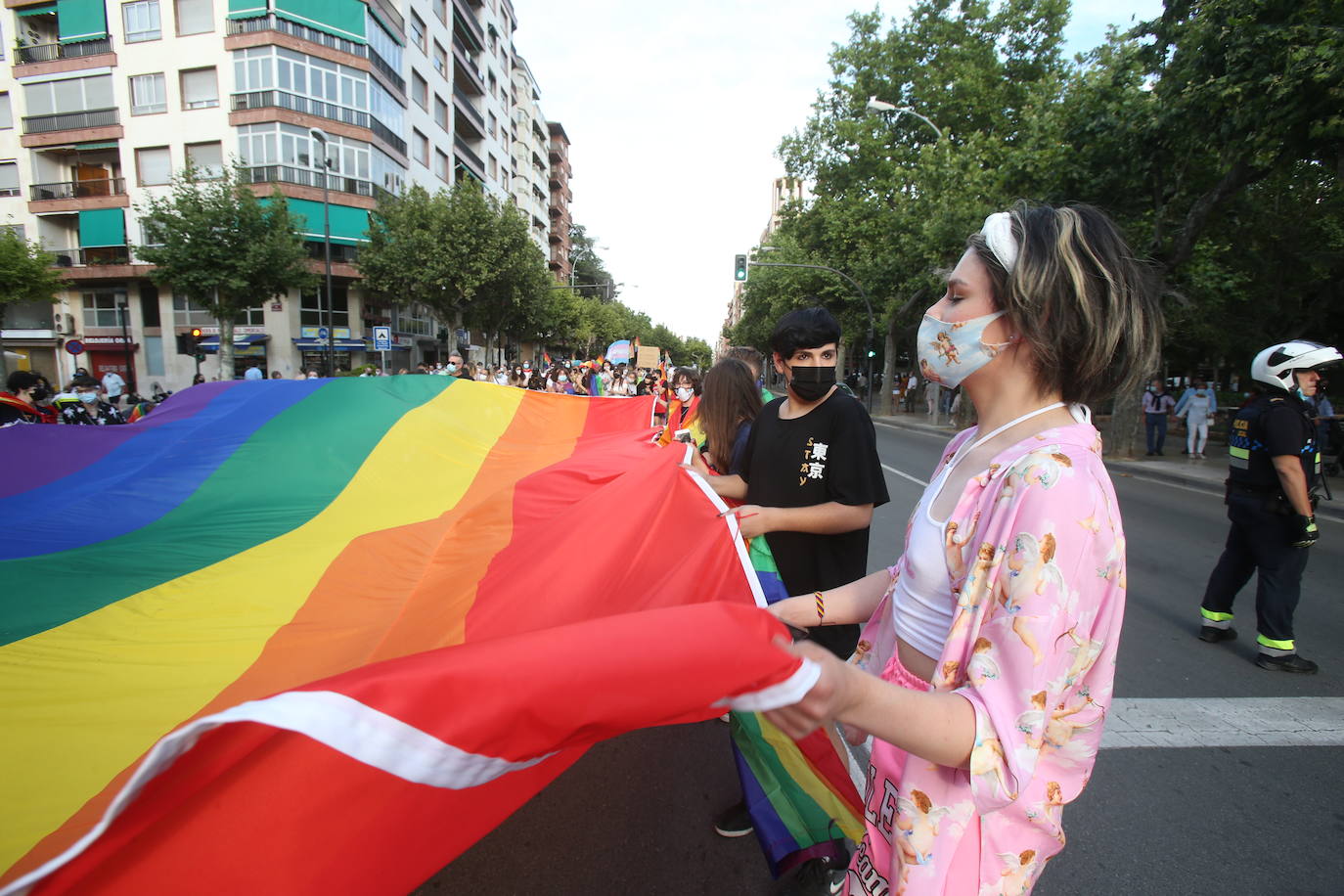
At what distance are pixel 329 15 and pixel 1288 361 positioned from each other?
129 ft

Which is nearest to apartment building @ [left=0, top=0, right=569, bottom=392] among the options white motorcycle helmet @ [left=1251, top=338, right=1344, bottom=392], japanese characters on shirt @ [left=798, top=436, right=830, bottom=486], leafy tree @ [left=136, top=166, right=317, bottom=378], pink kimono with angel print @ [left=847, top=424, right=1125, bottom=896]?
leafy tree @ [left=136, top=166, right=317, bottom=378]

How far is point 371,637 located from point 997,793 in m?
1.86

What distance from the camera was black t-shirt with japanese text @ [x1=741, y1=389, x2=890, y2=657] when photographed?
2572 millimetres

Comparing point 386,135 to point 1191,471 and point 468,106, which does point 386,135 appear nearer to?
point 468,106

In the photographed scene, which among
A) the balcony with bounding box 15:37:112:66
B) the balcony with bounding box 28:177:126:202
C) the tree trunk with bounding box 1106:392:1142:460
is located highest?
the balcony with bounding box 15:37:112:66

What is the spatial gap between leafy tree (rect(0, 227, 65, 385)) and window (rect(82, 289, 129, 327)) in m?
8.68

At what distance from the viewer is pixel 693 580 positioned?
7.02ft

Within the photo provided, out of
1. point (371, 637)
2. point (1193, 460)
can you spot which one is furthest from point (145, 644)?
point (1193, 460)

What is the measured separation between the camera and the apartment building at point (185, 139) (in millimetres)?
31547

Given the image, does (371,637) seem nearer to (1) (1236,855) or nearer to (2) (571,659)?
(2) (571,659)

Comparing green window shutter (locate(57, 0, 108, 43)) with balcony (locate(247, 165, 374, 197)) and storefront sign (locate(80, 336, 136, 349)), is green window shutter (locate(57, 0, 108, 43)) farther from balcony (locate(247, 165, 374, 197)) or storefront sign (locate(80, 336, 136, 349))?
storefront sign (locate(80, 336, 136, 349))

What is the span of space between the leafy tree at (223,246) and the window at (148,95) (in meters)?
11.5

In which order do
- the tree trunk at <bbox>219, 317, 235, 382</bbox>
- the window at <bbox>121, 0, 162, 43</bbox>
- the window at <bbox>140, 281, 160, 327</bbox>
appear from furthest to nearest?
the window at <bbox>140, 281, 160, 327</bbox> → the window at <bbox>121, 0, 162, 43</bbox> → the tree trunk at <bbox>219, 317, 235, 382</bbox>

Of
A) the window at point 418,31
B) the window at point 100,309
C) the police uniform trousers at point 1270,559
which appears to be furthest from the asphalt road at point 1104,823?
the window at point 100,309
